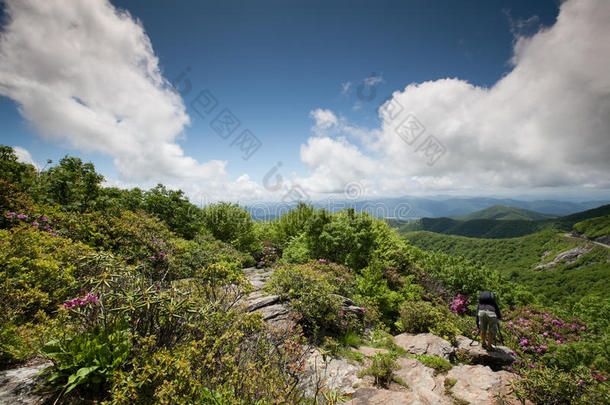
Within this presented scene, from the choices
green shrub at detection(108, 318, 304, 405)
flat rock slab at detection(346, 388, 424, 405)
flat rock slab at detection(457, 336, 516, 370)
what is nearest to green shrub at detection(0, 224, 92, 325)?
green shrub at detection(108, 318, 304, 405)

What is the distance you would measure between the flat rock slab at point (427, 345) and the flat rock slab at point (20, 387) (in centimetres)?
774

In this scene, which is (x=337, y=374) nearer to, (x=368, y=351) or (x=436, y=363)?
(x=368, y=351)

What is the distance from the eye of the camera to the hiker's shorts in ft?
20.9

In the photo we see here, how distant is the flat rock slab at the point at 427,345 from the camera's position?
6234 mm

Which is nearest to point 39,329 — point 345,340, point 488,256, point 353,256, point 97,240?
point 97,240

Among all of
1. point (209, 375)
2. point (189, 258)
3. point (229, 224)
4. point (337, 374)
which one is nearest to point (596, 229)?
point (229, 224)

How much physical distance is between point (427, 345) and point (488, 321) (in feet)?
6.48

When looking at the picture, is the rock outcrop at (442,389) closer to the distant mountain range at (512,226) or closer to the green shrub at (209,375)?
the green shrub at (209,375)

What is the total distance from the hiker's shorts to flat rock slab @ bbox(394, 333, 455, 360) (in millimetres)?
1186

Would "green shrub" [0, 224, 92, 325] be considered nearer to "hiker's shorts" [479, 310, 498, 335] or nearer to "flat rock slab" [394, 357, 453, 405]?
"flat rock slab" [394, 357, 453, 405]

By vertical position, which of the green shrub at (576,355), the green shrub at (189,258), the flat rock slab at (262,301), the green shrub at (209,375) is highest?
the green shrub at (189,258)

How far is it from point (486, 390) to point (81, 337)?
691 cm

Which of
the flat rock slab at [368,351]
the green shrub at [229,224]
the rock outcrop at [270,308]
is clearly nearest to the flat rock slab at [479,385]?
the flat rock slab at [368,351]

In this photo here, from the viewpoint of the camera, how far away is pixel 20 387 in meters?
2.54
